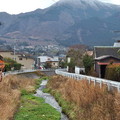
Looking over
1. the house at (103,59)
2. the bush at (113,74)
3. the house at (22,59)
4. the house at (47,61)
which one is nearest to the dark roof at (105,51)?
the house at (103,59)

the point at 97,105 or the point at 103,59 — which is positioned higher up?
the point at 103,59

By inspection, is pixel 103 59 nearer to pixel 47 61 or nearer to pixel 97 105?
pixel 97 105

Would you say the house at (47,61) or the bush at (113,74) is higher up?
the bush at (113,74)

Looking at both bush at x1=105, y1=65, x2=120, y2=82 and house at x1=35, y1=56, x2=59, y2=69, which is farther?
house at x1=35, y1=56, x2=59, y2=69

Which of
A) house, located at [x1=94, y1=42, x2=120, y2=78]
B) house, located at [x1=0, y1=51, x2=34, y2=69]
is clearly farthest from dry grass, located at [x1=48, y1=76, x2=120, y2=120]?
house, located at [x1=0, y1=51, x2=34, y2=69]

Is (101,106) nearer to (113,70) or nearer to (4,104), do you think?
(4,104)

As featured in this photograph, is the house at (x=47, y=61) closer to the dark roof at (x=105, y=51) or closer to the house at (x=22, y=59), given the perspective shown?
the house at (x=22, y=59)

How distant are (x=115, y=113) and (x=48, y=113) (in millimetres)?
8195

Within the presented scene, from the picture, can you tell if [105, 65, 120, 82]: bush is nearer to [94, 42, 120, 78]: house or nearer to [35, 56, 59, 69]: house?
[94, 42, 120, 78]: house

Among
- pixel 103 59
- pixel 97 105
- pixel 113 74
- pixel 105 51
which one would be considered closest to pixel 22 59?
pixel 105 51

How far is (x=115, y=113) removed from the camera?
14.0 meters

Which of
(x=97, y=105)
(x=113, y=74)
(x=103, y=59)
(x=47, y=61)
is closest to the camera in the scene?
(x=97, y=105)

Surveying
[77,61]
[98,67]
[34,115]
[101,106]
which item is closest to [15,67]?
[77,61]

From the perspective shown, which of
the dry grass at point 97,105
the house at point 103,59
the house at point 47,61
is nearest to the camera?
the dry grass at point 97,105
